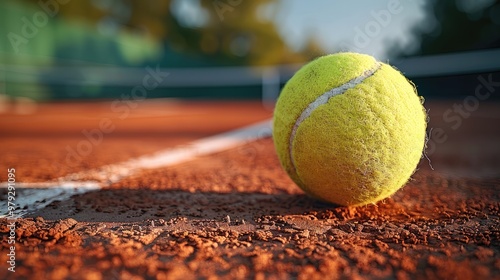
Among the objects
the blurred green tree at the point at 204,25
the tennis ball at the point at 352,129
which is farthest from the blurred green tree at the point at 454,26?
the tennis ball at the point at 352,129

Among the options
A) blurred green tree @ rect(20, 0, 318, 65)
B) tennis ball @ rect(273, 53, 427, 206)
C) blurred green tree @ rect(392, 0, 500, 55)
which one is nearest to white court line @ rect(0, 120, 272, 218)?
tennis ball @ rect(273, 53, 427, 206)

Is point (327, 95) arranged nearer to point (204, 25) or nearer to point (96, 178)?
point (96, 178)

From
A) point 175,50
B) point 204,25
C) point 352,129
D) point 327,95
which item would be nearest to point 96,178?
point 327,95

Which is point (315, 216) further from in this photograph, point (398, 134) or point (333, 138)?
point (398, 134)

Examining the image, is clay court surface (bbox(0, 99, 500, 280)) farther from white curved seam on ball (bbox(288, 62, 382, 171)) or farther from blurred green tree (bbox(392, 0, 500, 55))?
blurred green tree (bbox(392, 0, 500, 55))

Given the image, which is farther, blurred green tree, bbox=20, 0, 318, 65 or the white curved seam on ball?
blurred green tree, bbox=20, 0, 318, 65

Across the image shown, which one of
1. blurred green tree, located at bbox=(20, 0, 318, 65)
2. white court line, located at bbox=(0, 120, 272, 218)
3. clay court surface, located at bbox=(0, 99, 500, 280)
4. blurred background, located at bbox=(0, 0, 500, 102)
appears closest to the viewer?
clay court surface, located at bbox=(0, 99, 500, 280)
